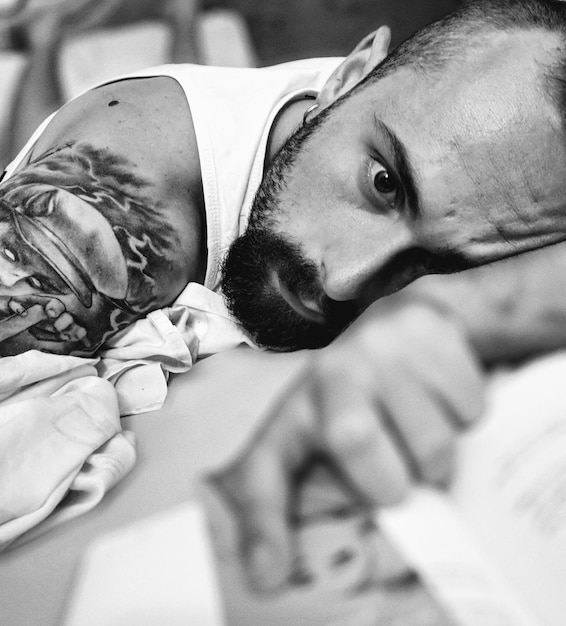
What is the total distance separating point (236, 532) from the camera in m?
0.28

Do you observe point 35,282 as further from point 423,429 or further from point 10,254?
point 423,429

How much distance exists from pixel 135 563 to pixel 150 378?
0.29 meters

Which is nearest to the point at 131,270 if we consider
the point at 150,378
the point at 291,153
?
the point at 150,378

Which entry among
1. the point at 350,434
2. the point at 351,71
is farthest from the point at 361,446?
the point at 351,71

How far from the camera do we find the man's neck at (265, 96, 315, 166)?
2.66 ft

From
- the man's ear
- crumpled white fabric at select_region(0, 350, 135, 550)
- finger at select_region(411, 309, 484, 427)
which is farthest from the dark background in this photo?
finger at select_region(411, 309, 484, 427)

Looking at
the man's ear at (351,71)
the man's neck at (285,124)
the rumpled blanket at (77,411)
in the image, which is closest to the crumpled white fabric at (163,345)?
the rumpled blanket at (77,411)

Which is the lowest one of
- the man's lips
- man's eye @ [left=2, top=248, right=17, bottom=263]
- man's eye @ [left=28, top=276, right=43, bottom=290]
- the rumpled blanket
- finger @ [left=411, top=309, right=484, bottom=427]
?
the man's lips

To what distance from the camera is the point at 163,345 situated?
64 centimetres

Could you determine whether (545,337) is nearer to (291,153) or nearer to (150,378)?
(150,378)

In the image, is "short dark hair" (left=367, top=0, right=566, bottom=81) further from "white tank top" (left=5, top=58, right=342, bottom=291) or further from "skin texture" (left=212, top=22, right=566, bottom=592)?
"white tank top" (left=5, top=58, right=342, bottom=291)

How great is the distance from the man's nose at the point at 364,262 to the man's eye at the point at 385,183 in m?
0.03

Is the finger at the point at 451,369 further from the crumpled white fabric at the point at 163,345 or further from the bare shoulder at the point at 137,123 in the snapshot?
the bare shoulder at the point at 137,123

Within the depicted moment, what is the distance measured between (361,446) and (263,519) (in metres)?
0.06
